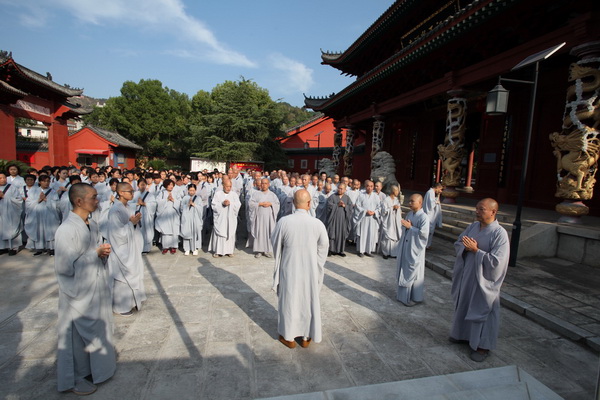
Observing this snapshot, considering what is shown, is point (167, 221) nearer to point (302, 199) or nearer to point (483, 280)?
point (302, 199)

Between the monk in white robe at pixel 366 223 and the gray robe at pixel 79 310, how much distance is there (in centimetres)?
587

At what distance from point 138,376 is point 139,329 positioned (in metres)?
0.99

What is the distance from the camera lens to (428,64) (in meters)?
10.5

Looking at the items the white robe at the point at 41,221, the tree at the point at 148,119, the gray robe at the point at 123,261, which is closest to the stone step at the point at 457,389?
the gray robe at the point at 123,261

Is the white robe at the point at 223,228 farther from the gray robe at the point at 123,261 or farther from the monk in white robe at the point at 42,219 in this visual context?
the monk in white robe at the point at 42,219

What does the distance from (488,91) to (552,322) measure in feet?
24.8

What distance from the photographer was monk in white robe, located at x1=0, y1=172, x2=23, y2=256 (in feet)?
22.0

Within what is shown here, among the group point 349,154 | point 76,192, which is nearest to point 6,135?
point 349,154

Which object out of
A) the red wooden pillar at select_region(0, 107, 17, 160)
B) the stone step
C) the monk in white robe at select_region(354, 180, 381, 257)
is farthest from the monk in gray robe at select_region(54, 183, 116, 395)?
the red wooden pillar at select_region(0, 107, 17, 160)

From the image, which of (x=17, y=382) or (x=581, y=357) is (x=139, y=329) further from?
(x=581, y=357)

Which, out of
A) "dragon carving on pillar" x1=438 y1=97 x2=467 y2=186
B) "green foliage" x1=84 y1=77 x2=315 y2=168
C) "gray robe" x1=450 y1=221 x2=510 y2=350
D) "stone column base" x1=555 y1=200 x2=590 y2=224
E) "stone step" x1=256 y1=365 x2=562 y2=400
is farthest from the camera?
"green foliage" x1=84 y1=77 x2=315 y2=168

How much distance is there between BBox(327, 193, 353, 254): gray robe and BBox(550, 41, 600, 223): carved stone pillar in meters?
4.61

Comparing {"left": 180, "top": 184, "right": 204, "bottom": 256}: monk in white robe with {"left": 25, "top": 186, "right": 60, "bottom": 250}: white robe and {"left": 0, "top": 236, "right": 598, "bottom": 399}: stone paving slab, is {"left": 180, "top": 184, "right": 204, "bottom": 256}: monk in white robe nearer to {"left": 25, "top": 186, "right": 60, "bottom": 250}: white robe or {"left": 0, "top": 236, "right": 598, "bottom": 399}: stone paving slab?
{"left": 0, "top": 236, "right": 598, "bottom": 399}: stone paving slab

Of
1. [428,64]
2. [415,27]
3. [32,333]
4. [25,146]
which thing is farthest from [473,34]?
[25,146]
